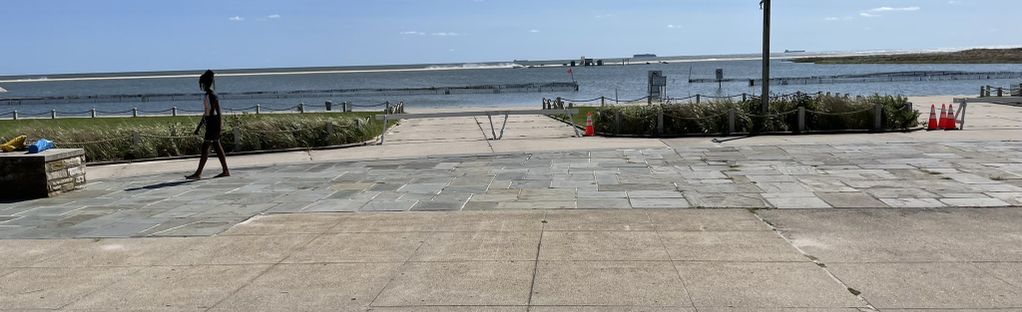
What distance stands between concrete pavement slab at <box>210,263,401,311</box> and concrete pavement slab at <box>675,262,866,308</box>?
7.13 feet

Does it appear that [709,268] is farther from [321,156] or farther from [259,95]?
[259,95]

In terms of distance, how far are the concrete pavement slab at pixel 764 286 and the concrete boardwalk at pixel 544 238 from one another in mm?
20

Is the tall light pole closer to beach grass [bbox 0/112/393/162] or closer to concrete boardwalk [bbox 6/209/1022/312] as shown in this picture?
beach grass [bbox 0/112/393/162]

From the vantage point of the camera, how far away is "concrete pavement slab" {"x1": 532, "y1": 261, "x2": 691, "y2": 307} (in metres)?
4.88

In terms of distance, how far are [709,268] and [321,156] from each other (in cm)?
1070

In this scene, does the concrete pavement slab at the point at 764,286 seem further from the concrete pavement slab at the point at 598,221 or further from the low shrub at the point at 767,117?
the low shrub at the point at 767,117

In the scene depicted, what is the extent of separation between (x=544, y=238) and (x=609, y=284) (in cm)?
154

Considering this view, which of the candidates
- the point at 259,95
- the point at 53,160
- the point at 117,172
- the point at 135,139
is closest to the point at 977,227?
the point at 53,160

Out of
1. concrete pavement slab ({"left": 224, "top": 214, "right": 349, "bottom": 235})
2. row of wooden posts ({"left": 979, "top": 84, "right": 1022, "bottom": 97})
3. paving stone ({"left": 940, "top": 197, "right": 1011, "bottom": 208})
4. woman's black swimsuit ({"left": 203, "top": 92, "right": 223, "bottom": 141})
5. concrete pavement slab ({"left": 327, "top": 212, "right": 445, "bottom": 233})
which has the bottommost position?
concrete pavement slab ({"left": 224, "top": 214, "right": 349, "bottom": 235})

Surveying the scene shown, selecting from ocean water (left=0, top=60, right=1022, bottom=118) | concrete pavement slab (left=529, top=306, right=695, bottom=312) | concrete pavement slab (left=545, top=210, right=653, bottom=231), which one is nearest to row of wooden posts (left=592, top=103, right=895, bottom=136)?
concrete pavement slab (left=545, top=210, right=653, bottom=231)

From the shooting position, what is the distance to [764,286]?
5.10m

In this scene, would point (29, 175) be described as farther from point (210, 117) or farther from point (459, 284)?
point (459, 284)

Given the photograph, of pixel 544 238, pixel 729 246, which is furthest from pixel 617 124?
pixel 729 246

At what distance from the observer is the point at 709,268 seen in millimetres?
→ 5590
